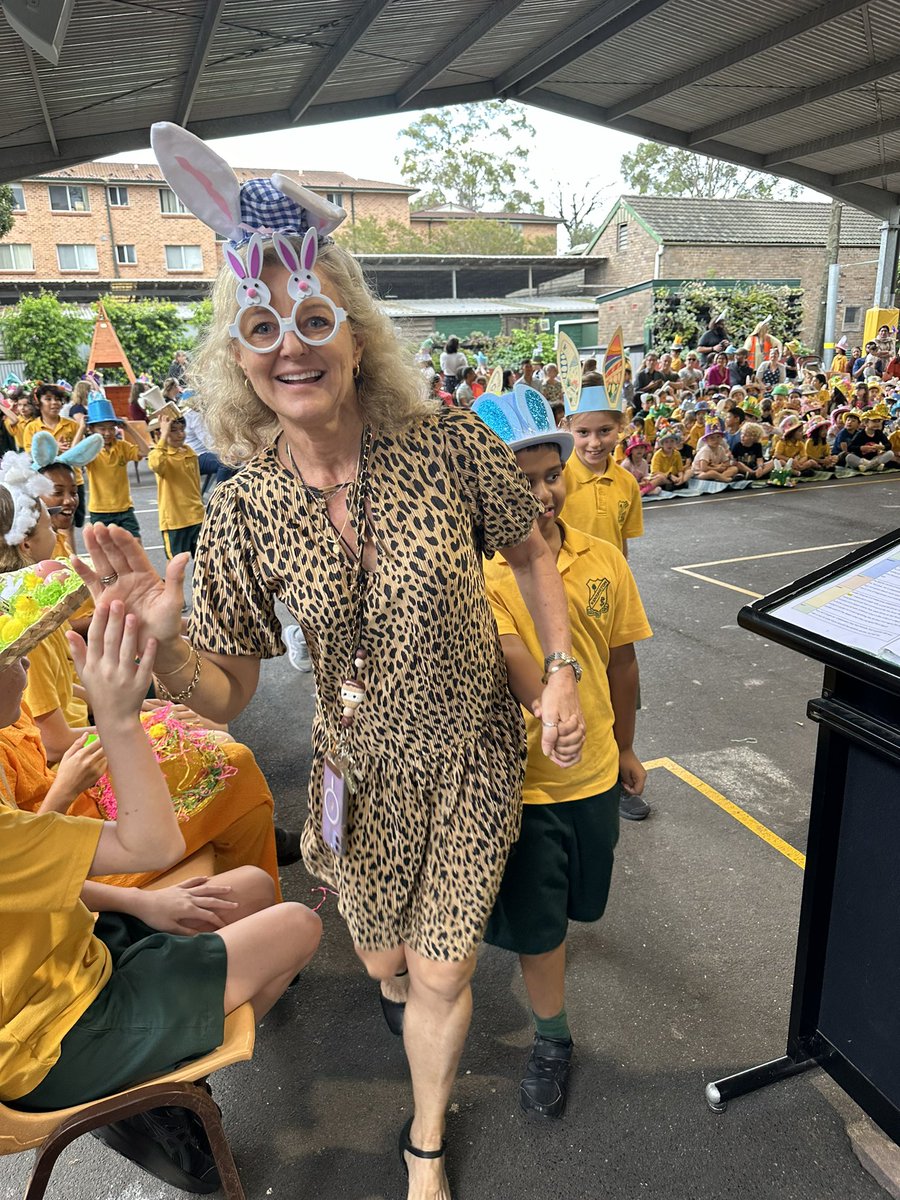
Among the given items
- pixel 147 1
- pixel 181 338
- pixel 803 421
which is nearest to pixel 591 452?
pixel 147 1

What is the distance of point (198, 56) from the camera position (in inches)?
348

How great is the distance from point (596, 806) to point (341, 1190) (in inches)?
44.1

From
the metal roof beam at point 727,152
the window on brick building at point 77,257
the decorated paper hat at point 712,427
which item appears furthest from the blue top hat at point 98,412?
the window on brick building at point 77,257

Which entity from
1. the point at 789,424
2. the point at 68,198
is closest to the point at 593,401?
the point at 789,424

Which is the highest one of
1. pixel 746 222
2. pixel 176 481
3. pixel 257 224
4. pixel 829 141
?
pixel 746 222

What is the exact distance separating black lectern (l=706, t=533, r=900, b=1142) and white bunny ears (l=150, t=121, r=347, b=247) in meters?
1.27

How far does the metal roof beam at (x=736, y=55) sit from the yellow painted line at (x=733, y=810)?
35.5 ft

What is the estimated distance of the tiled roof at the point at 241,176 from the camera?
115ft

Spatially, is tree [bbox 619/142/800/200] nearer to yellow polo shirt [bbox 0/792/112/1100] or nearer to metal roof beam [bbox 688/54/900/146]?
metal roof beam [bbox 688/54/900/146]

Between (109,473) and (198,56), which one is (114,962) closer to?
(109,473)

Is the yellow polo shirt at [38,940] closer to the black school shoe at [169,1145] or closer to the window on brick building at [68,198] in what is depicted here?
the black school shoe at [169,1145]

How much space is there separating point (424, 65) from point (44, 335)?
16291 millimetres

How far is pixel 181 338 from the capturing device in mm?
26531

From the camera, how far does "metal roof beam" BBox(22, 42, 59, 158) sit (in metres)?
7.73
